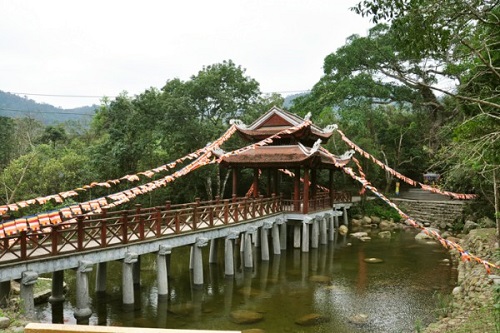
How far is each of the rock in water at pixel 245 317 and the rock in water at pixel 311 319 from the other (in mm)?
1245

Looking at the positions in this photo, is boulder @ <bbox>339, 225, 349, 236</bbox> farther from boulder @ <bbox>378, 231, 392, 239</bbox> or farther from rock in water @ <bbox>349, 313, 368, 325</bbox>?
rock in water @ <bbox>349, 313, 368, 325</bbox>

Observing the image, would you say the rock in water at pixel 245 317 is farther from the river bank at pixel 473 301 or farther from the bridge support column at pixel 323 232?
the bridge support column at pixel 323 232

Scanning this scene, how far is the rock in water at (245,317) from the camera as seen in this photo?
12.9m

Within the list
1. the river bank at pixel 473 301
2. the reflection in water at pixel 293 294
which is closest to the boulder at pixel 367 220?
the reflection in water at pixel 293 294

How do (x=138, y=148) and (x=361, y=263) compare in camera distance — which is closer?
(x=361, y=263)

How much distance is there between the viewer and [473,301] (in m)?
12.4

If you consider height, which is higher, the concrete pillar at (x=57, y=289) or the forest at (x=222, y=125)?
the forest at (x=222, y=125)

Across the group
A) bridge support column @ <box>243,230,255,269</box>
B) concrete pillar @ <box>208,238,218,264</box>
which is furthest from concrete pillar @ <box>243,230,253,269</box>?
concrete pillar @ <box>208,238,218,264</box>

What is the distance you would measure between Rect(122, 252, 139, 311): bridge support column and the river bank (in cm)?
863

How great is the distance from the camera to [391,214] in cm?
3347

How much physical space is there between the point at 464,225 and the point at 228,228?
60.6 feet

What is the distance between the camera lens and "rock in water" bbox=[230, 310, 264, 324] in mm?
12930

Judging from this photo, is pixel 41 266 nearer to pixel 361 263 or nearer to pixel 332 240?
pixel 361 263

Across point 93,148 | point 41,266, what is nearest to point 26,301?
point 41,266
